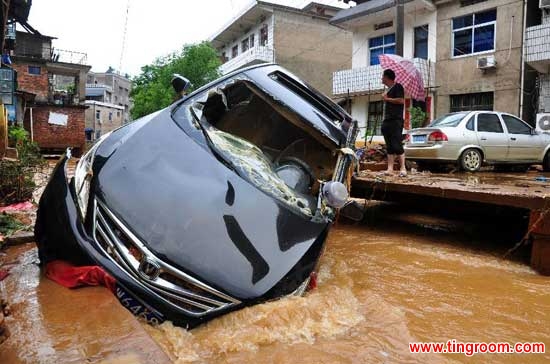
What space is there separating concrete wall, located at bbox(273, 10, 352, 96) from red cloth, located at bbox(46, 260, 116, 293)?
21.4m

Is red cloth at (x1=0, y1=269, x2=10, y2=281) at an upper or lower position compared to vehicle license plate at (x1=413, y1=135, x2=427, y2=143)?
lower

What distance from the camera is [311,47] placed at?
24047 mm

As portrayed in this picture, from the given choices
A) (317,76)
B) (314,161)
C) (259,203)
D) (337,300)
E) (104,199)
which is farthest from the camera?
(317,76)

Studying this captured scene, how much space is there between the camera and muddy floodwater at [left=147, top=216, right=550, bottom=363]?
2.27 m

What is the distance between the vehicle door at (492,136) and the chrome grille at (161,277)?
24.0ft

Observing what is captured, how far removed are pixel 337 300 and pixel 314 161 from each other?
1548 mm

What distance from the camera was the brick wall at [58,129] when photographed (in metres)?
22.1

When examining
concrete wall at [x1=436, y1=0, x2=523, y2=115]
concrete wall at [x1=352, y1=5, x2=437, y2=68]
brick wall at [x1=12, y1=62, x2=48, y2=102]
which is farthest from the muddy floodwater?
brick wall at [x1=12, y1=62, x2=48, y2=102]

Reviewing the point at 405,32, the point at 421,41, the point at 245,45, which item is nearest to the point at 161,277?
the point at 421,41

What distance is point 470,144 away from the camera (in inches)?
310

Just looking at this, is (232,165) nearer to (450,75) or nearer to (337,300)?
(337,300)

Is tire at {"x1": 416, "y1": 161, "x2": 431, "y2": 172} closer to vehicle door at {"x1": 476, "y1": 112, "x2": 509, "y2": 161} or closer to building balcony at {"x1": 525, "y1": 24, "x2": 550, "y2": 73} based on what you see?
vehicle door at {"x1": 476, "y1": 112, "x2": 509, "y2": 161}

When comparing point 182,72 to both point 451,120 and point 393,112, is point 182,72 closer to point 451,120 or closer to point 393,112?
point 451,120

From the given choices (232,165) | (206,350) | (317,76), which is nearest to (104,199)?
(232,165)
